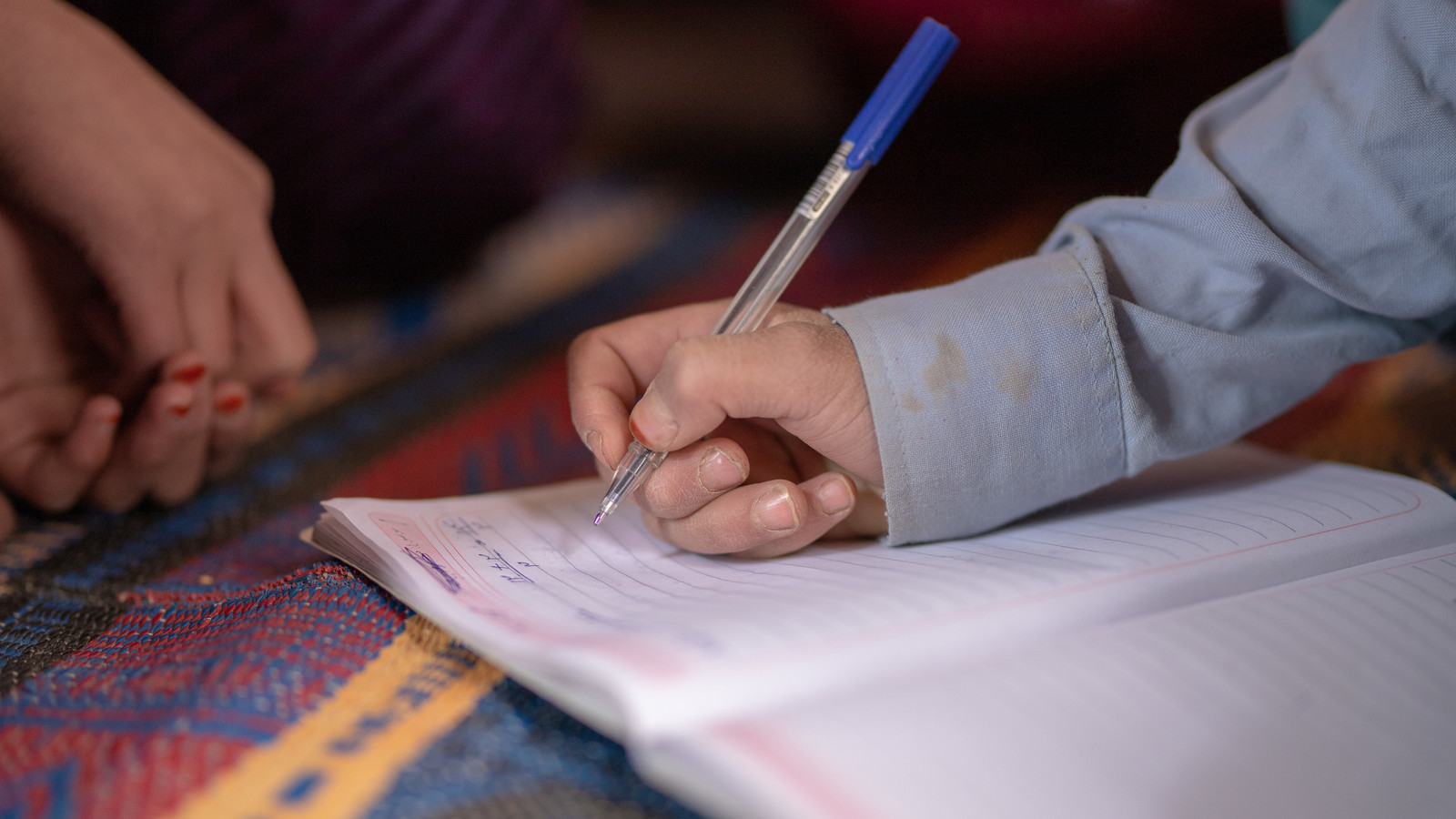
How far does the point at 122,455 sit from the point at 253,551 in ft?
0.37

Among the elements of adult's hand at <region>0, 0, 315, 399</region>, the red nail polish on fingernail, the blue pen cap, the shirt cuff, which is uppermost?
the blue pen cap

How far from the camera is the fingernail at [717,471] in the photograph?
37cm

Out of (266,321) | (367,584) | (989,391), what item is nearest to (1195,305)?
(989,391)

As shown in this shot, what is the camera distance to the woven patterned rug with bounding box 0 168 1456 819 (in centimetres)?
26

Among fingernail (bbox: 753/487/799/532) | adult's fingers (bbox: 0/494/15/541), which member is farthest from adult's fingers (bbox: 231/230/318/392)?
fingernail (bbox: 753/487/799/532)

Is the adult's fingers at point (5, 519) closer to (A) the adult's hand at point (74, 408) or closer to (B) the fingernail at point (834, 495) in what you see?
(A) the adult's hand at point (74, 408)

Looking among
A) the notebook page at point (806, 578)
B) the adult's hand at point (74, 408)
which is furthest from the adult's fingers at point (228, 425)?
the notebook page at point (806, 578)

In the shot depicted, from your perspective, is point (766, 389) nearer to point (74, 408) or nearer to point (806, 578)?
point (806, 578)

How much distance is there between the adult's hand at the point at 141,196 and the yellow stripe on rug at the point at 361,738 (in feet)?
0.95

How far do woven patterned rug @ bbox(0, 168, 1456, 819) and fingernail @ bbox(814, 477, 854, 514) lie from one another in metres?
0.13

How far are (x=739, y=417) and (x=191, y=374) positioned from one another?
32cm

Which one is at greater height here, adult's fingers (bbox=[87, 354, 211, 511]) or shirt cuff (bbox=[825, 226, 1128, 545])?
shirt cuff (bbox=[825, 226, 1128, 545])

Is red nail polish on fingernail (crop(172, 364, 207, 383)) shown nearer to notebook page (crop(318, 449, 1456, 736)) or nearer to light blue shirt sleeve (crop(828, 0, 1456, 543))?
notebook page (crop(318, 449, 1456, 736))

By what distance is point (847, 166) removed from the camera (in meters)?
0.41
